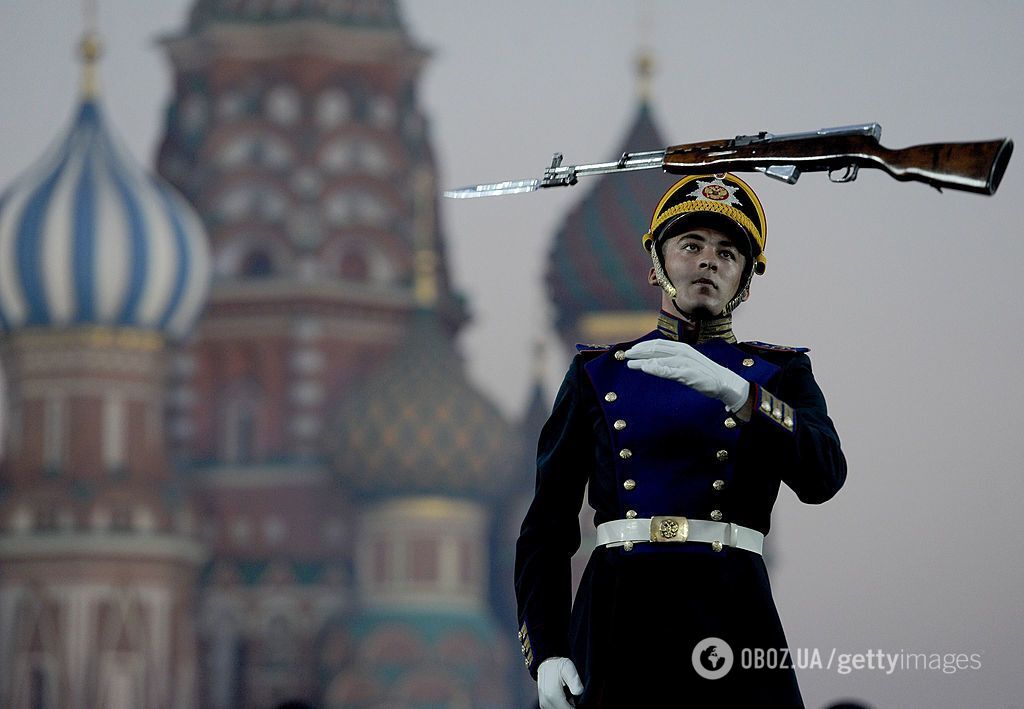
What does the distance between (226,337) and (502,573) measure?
3.45 m

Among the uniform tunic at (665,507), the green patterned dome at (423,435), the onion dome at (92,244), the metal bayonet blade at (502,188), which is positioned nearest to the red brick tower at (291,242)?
the green patterned dome at (423,435)

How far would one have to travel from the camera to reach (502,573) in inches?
859

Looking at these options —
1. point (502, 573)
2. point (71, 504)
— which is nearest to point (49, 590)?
point (71, 504)

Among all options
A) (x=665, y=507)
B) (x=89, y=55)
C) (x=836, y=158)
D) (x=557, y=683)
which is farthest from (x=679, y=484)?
(x=89, y=55)

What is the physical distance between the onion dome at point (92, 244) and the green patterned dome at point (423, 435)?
190 centimetres

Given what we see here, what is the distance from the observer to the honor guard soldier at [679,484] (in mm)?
2945

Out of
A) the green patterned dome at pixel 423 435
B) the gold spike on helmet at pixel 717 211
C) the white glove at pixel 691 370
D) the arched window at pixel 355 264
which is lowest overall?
the green patterned dome at pixel 423 435

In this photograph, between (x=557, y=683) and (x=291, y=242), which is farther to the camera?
(x=291, y=242)

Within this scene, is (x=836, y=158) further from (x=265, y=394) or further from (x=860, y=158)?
(x=265, y=394)

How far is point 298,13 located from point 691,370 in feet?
64.0

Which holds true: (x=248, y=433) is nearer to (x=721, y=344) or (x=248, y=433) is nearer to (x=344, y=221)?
(x=344, y=221)

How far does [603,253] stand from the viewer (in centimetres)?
2164

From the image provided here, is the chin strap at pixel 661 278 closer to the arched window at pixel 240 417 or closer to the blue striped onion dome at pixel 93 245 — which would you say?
the blue striped onion dome at pixel 93 245

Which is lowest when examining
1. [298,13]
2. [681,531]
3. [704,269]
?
[681,531]
